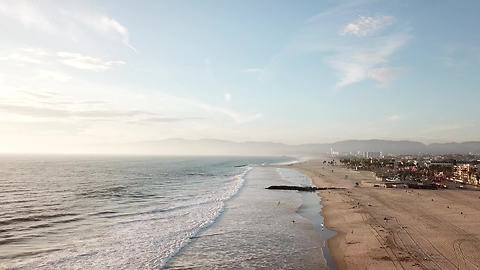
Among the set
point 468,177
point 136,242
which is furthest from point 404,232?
point 468,177

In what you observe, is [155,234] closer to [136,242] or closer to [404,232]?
[136,242]

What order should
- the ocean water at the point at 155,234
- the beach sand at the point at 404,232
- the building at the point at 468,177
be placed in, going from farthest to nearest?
the building at the point at 468,177, the ocean water at the point at 155,234, the beach sand at the point at 404,232

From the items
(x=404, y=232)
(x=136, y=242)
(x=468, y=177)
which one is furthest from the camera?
(x=468, y=177)

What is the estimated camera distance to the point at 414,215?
40.1 m

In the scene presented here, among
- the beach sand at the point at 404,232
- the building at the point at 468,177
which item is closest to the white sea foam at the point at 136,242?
the beach sand at the point at 404,232

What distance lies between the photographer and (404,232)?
31719 mm

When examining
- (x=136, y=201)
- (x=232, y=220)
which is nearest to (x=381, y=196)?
(x=232, y=220)

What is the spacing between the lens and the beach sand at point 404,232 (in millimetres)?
23969

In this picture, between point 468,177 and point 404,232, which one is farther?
point 468,177

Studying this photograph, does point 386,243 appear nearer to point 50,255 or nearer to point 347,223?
point 347,223

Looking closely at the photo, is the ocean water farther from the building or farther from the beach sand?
the building

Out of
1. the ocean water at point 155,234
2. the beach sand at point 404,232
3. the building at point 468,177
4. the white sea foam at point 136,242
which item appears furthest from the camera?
the building at point 468,177

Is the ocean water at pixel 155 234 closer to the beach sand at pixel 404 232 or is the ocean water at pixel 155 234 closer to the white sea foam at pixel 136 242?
the white sea foam at pixel 136 242

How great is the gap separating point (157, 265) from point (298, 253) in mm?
9779
